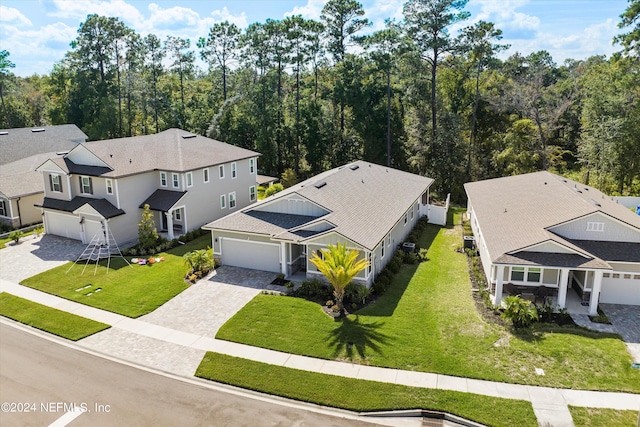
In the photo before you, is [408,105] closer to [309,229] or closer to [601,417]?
[309,229]

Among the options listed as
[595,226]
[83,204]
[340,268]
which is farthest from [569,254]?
[83,204]

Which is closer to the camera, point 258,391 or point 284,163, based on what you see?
point 258,391

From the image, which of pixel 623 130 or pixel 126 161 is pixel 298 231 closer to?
pixel 126 161

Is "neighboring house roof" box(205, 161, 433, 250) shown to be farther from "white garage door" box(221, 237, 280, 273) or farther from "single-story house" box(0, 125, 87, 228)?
"single-story house" box(0, 125, 87, 228)

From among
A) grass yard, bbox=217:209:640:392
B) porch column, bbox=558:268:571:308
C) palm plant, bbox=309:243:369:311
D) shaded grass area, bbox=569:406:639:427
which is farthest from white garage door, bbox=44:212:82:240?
shaded grass area, bbox=569:406:639:427

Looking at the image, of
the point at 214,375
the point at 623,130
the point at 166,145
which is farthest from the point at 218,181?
the point at 623,130

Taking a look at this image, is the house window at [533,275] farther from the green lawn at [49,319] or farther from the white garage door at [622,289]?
the green lawn at [49,319]

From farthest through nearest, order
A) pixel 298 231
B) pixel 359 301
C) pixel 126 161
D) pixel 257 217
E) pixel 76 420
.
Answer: pixel 126 161
pixel 257 217
pixel 298 231
pixel 359 301
pixel 76 420
